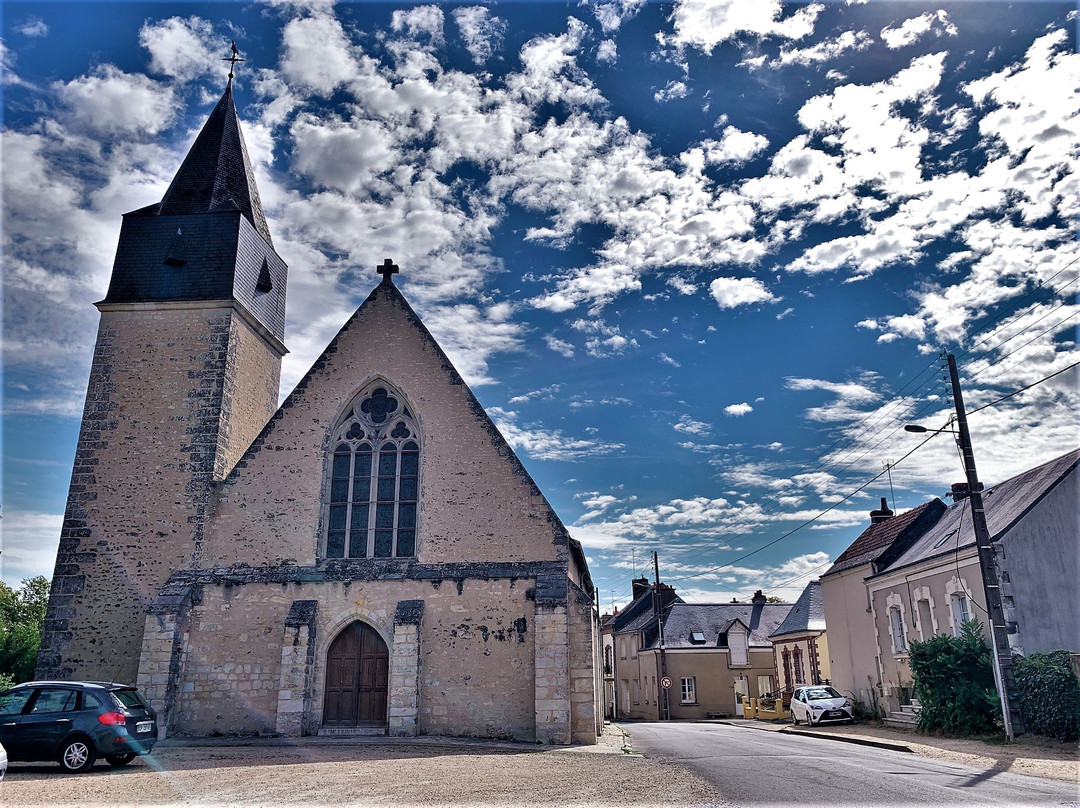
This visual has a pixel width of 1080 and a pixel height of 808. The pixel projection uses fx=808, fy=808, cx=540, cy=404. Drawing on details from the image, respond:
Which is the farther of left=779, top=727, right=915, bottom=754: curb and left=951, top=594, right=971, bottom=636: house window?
left=951, top=594, right=971, bottom=636: house window

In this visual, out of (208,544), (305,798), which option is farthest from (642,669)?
(305,798)

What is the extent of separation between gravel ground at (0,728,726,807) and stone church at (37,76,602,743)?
2.12 meters

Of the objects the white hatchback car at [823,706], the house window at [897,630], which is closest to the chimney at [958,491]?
the house window at [897,630]

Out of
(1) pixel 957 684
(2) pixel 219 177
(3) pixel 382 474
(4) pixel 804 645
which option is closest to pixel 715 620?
(4) pixel 804 645

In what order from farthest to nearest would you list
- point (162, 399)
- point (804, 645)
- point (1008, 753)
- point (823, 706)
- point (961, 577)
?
point (804, 645) → point (823, 706) → point (961, 577) → point (162, 399) → point (1008, 753)

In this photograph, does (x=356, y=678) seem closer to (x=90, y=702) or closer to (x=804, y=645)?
(x=90, y=702)

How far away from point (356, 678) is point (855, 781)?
9984mm

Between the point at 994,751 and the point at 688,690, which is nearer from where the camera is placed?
the point at 994,751

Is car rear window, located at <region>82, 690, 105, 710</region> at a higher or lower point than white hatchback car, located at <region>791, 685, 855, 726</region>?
higher

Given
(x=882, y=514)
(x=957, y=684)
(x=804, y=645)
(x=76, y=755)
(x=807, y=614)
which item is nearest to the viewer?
(x=76, y=755)

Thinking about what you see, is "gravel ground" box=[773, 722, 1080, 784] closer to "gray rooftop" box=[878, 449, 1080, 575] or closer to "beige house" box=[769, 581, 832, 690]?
"gray rooftop" box=[878, 449, 1080, 575]

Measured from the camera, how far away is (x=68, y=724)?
1055 centimetres

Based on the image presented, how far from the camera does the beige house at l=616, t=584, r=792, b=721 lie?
40.8m

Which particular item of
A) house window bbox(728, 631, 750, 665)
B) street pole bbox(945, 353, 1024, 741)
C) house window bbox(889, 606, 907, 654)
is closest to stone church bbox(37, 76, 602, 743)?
street pole bbox(945, 353, 1024, 741)
